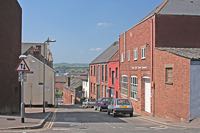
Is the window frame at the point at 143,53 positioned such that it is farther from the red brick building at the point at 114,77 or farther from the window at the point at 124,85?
the red brick building at the point at 114,77

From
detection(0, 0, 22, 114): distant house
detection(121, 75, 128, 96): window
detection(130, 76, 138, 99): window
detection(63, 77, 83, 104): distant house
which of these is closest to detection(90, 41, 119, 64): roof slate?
detection(121, 75, 128, 96): window

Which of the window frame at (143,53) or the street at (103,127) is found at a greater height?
the window frame at (143,53)

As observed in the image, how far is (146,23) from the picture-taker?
112ft

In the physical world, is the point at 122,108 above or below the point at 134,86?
below

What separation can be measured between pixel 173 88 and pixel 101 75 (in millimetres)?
45204

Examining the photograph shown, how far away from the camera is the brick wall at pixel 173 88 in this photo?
2377 cm

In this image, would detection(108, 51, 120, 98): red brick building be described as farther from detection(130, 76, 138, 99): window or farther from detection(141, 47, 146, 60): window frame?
detection(141, 47, 146, 60): window frame

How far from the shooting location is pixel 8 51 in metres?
28.0

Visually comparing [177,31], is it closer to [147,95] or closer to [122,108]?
[147,95]

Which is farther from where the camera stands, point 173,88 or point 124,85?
point 124,85

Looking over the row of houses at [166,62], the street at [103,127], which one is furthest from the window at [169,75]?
the street at [103,127]

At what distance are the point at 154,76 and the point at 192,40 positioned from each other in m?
4.38

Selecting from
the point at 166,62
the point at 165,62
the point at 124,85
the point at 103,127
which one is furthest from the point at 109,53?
the point at 103,127

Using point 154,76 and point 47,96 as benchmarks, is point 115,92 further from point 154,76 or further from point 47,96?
point 154,76
